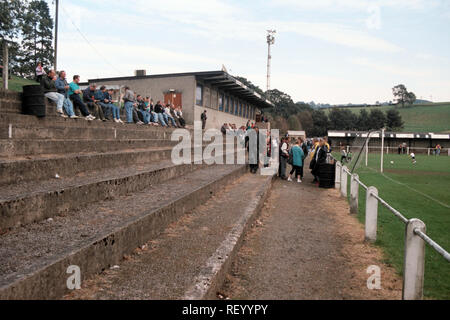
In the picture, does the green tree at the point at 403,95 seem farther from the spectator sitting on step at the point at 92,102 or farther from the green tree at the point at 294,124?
the spectator sitting on step at the point at 92,102

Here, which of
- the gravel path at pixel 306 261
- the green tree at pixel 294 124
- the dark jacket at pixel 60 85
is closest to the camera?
the gravel path at pixel 306 261

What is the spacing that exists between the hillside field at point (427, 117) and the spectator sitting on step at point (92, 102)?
10397 centimetres

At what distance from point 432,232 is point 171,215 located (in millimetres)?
5430

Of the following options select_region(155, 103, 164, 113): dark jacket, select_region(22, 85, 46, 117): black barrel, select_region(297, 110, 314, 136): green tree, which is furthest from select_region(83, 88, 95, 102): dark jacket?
select_region(297, 110, 314, 136): green tree

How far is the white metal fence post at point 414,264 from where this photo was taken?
3650 mm

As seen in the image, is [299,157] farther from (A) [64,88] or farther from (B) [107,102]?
(A) [64,88]

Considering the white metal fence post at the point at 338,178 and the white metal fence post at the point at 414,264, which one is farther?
the white metal fence post at the point at 338,178

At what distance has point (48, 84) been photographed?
1020cm

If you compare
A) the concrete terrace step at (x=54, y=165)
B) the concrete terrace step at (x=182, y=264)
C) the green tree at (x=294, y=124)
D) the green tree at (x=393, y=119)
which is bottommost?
the concrete terrace step at (x=182, y=264)

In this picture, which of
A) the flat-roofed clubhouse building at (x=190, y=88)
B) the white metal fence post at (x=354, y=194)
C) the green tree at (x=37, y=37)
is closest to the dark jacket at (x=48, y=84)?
the white metal fence post at (x=354, y=194)

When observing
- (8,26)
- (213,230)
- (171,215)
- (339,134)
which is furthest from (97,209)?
(339,134)

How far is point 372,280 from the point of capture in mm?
4562

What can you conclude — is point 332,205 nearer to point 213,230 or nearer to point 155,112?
point 213,230

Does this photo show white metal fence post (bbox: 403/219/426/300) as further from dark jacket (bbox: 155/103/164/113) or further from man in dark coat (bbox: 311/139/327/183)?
dark jacket (bbox: 155/103/164/113)
